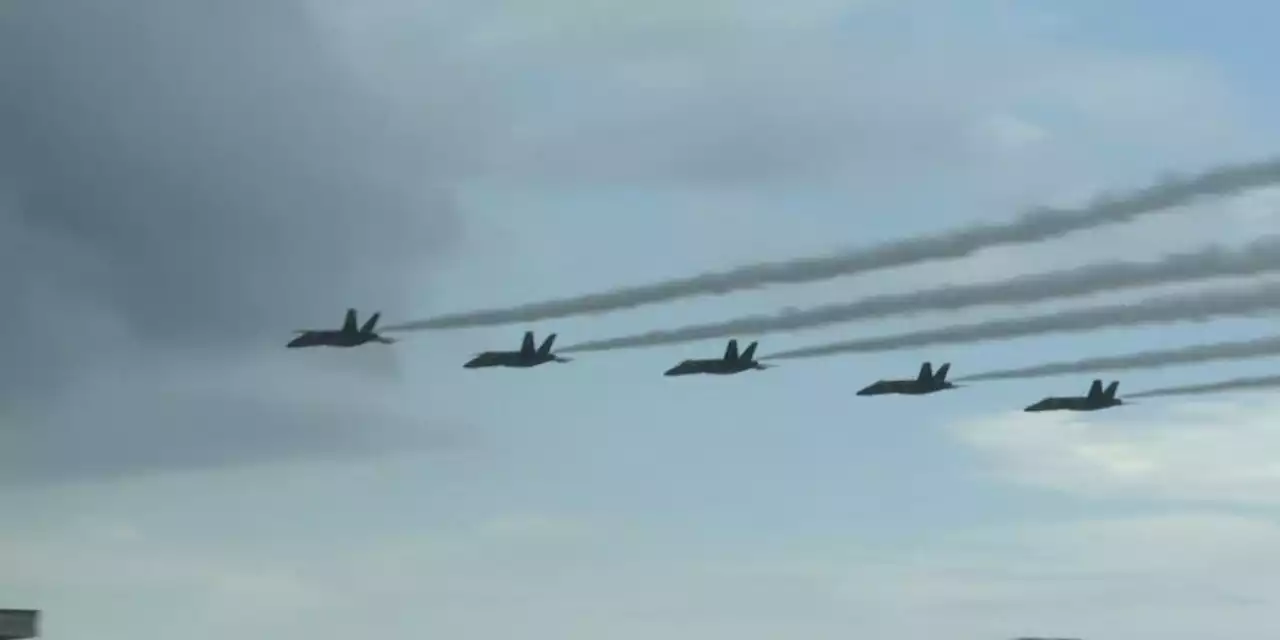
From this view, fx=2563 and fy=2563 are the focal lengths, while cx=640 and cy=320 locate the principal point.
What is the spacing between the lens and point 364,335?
11662 cm

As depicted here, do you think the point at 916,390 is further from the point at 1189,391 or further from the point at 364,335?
the point at 1189,391

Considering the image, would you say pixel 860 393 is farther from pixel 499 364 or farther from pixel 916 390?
pixel 499 364

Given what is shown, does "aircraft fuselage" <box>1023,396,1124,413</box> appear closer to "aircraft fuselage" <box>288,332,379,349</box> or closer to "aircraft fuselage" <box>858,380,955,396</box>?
"aircraft fuselage" <box>858,380,955,396</box>

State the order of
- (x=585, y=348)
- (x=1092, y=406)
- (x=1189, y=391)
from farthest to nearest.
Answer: (x=1092, y=406)
(x=585, y=348)
(x=1189, y=391)

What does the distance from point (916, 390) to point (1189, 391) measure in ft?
107

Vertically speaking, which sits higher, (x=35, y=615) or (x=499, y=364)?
(x=499, y=364)

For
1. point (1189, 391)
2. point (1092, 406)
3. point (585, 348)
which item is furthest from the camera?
point (1092, 406)

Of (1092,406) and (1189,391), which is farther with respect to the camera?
(1092,406)

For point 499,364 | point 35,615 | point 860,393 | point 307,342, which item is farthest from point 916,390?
point 35,615

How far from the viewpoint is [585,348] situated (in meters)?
105

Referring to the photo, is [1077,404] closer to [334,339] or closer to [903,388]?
[903,388]

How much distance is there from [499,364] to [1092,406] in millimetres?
27262

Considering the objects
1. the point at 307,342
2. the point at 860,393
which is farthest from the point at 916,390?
the point at 307,342

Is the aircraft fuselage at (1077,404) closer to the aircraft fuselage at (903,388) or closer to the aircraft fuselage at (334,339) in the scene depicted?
the aircraft fuselage at (903,388)
